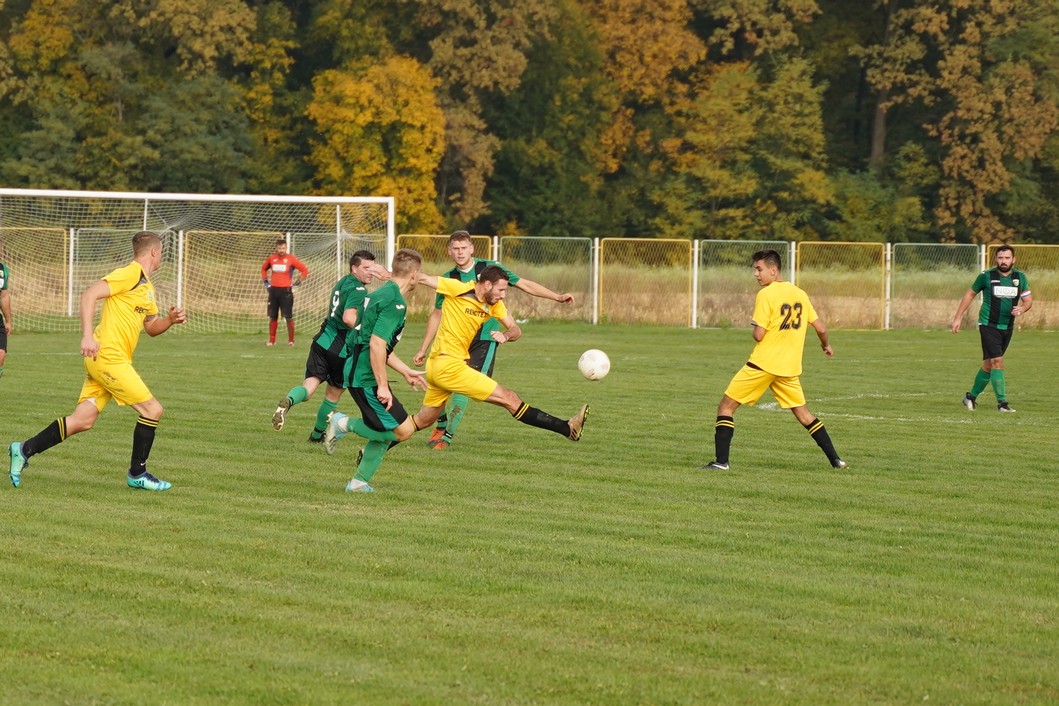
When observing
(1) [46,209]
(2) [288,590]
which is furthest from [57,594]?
(1) [46,209]

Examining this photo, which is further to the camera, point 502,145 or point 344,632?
point 502,145

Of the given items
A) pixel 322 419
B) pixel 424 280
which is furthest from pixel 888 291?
pixel 424 280

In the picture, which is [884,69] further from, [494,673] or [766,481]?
[494,673]

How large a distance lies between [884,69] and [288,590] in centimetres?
4910

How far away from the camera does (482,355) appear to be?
43.0 ft

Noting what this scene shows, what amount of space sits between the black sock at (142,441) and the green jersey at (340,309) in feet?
9.54

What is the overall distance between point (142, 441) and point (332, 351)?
125 inches

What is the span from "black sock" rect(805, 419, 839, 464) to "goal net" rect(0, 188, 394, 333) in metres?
18.4

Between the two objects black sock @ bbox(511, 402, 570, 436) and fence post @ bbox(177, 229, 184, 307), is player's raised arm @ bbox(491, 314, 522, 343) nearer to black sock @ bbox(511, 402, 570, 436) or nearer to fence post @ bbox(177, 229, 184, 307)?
black sock @ bbox(511, 402, 570, 436)

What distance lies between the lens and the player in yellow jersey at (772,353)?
1166cm

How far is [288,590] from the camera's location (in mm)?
7293

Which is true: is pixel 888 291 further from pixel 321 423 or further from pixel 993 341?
pixel 321 423

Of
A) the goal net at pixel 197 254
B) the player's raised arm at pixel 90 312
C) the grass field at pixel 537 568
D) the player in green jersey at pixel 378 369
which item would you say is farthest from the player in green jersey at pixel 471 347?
the goal net at pixel 197 254

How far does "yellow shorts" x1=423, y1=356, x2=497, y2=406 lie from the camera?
35.9 ft
